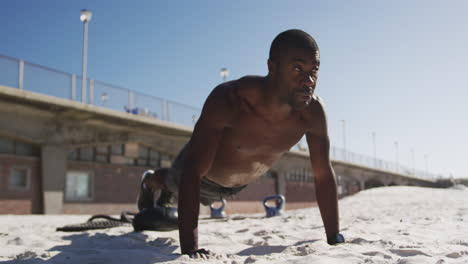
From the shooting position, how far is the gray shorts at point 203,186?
11.9ft

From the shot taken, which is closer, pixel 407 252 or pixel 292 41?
pixel 407 252

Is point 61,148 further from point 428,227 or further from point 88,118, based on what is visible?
point 428,227

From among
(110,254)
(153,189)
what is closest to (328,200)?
(110,254)

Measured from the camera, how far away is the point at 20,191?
46.1ft

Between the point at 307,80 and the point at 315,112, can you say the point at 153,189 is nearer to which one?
the point at 315,112

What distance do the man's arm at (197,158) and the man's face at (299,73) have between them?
477mm

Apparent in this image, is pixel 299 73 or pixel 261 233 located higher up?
pixel 299 73

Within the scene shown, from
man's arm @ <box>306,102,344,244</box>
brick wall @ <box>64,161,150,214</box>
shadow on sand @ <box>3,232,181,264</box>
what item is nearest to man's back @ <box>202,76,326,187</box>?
man's arm @ <box>306,102,344,244</box>

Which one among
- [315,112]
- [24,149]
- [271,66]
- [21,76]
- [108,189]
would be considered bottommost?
[108,189]

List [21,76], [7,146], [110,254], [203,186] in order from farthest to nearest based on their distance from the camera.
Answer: [7,146]
[21,76]
[203,186]
[110,254]

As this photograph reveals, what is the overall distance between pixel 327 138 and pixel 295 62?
3.02 ft

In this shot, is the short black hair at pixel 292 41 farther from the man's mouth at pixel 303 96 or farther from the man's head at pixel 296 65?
the man's mouth at pixel 303 96

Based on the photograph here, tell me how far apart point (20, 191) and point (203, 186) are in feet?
42.2

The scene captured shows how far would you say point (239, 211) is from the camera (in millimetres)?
22922
